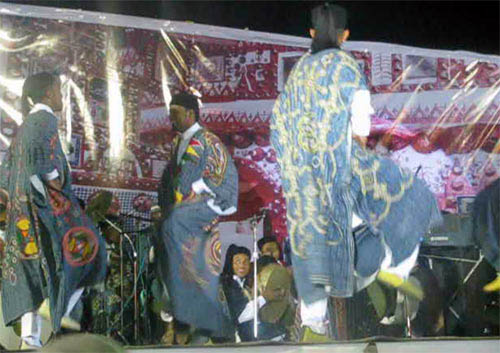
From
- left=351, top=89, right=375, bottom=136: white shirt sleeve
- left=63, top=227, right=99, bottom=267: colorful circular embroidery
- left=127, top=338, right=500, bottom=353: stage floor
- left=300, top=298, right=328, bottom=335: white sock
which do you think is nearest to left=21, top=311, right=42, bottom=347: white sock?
left=63, top=227, right=99, bottom=267: colorful circular embroidery

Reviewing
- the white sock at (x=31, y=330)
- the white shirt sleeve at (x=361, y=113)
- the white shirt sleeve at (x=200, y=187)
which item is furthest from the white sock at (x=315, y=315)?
the white sock at (x=31, y=330)

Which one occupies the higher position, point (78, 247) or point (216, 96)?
point (216, 96)

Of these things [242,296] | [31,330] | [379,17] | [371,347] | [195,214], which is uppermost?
[379,17]

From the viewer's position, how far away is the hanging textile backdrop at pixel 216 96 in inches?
147

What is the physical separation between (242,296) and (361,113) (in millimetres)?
1074

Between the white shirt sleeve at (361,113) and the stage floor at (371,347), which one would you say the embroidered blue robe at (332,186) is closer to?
the white shirt sleeve at (361,113)

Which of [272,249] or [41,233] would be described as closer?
[41,233]

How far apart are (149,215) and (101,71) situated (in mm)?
741

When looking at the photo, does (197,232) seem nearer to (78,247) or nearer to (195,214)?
(195,214)

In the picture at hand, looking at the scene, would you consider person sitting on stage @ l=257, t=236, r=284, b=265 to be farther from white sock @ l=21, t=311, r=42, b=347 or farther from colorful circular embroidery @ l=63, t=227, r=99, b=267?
white sock @ l=21, t=311, r=42, b=347

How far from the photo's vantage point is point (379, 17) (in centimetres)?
402

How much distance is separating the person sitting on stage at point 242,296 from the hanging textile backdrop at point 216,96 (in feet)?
0.65

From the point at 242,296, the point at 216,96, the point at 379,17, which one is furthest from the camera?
the point at 379,17

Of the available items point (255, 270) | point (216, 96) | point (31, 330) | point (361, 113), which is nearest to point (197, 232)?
point (255, 270)
